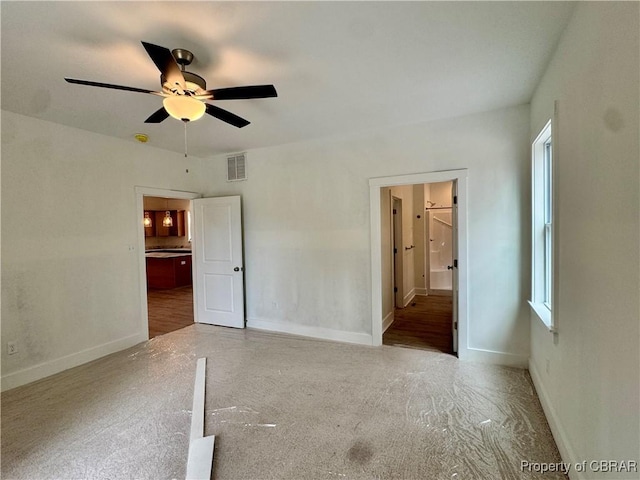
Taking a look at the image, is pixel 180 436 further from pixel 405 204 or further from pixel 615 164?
pixel 405 204

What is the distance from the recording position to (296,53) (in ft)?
6.57

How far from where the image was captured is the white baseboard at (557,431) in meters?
1.65

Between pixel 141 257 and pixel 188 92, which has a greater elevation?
pixel 188 92

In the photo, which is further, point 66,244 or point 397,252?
point 397,252

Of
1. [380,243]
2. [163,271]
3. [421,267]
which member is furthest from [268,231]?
[163,271]

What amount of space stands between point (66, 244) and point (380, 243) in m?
3.59

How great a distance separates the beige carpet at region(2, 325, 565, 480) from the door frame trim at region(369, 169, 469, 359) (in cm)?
34

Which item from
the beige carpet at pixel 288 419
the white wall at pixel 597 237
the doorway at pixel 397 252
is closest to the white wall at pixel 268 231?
the beige carpet at pixel 288 419

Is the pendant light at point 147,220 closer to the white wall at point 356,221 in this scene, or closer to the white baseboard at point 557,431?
the white wall at point 356,221

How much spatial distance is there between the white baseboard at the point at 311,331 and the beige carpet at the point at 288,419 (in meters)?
0.34

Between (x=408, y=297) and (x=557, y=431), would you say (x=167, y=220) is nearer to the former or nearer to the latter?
(x=408, y=297)

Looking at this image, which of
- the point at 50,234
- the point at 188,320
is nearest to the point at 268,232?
the point at 188,320

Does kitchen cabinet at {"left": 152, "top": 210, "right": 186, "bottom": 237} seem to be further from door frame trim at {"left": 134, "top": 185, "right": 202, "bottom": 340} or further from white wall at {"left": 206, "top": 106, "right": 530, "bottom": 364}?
door frame trim at {"left": 134, "top": 185, "right": 202, "bottom": 340}

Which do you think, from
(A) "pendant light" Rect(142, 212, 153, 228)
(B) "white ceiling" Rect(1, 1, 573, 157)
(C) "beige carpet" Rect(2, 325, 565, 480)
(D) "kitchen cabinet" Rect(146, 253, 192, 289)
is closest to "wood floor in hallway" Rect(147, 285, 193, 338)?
(D) "kitchen cabinet" Rect(146, 253, 192, 289)
